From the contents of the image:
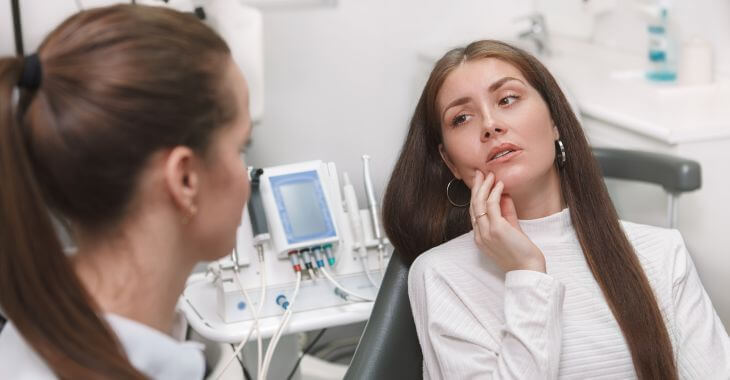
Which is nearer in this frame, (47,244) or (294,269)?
(47,244)

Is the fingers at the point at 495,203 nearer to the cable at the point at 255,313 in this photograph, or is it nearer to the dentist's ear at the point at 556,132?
the dentist's ear at the point at 556,132

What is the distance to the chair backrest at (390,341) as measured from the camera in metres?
1.42

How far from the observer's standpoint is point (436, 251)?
151 cm

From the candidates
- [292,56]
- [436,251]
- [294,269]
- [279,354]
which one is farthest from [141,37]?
[292,56]

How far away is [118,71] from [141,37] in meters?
0.05

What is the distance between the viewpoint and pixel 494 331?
1.38m

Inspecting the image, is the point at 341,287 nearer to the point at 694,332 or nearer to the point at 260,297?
the point at 260,297

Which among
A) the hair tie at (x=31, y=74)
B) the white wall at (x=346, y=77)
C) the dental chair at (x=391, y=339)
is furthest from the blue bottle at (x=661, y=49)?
the hair tie at (x=31, y=74)

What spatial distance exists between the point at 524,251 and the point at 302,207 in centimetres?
56

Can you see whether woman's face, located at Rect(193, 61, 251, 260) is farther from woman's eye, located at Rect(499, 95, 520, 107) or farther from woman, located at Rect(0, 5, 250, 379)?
woman's eye, located at Rect(499, 95, 520, 107)

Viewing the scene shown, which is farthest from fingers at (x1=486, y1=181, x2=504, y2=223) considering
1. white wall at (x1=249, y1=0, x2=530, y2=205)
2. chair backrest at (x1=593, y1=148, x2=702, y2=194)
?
white wall at (x1=249, y1=0, x2=530, y2=205)

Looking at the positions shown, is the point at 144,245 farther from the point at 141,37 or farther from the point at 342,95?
the point at 342,95

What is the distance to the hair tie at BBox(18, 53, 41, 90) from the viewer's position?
2.60 feet

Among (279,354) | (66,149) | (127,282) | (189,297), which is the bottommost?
(279,354)
